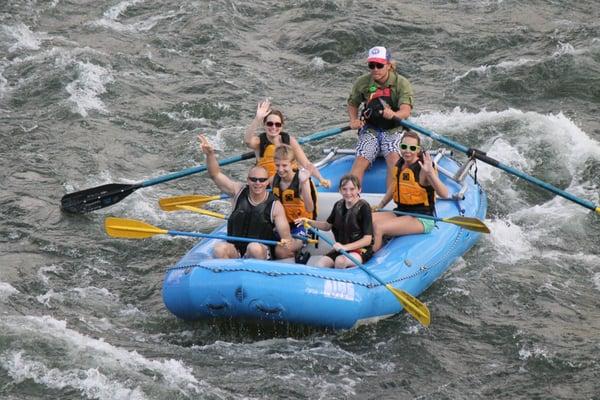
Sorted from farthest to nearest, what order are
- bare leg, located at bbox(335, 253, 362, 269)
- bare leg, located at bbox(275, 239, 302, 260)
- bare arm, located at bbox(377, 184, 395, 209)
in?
bare arm, located at bbox(377, 184, 395, 209), bare leg, located at bbox(275, 239, 302, 260), bare leg, located at bbox(335, 253, 362, 269)

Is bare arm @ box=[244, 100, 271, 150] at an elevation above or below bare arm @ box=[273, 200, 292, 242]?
above

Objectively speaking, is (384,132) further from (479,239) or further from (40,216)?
(40,216)

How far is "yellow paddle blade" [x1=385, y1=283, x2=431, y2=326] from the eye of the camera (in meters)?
7.48

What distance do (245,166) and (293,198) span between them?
3.58m

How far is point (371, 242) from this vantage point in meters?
8.00

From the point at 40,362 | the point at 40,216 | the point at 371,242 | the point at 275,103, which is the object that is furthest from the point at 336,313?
the point at 275,103

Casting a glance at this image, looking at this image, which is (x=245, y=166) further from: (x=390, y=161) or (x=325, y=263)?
(x=325, y=263)

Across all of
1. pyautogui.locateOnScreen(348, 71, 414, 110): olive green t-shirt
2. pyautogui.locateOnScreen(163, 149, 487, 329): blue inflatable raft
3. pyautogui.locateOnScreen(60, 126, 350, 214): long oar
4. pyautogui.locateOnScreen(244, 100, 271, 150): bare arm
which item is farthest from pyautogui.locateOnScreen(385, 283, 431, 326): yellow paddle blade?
pyautogui.locateOnScreen(60, 126, 350, 214): long oar

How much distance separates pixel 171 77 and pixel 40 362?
7.15 m

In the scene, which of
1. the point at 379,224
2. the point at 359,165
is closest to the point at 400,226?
the point at 379,224

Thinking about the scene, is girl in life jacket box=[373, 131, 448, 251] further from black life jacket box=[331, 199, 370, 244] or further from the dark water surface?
the dark water surface

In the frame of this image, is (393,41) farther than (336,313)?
Yes

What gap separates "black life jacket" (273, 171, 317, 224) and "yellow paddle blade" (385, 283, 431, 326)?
0.96 meters

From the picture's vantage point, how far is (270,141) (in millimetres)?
8570
